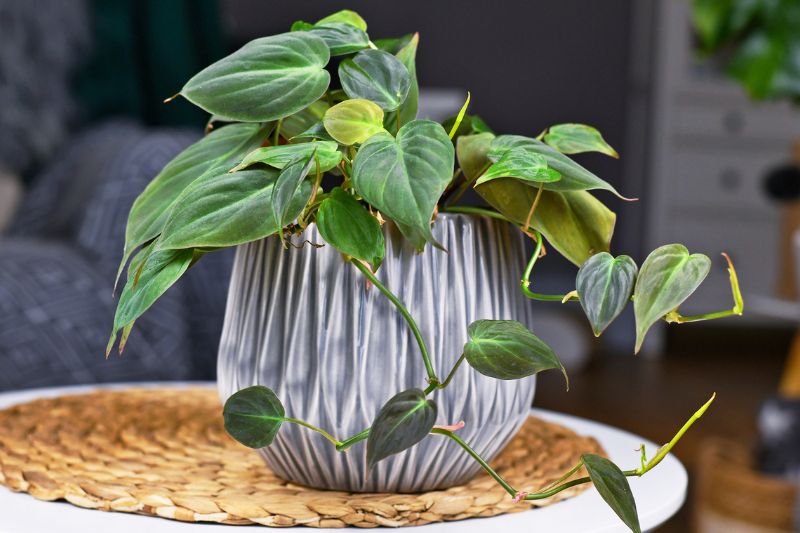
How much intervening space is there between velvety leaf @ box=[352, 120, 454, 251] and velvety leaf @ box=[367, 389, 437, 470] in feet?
0.21

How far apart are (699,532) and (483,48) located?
2.39 metres

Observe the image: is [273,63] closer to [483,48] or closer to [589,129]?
[589,129]

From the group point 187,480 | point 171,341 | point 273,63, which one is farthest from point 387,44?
point 171,341

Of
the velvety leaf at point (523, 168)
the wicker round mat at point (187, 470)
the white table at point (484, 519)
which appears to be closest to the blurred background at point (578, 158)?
the wicker round mat at point (187, 470)

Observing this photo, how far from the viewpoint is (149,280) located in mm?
423

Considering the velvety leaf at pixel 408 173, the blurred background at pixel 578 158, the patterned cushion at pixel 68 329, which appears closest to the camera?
the velvety leaf at pixel 408 173

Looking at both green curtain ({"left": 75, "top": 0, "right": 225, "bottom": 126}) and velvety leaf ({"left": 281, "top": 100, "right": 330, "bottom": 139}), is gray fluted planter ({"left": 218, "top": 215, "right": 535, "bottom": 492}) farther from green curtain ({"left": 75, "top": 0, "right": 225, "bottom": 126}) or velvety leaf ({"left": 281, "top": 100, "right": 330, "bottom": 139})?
green curtain ({"left": 75, "top": 0, "right": 225, "bottom": 126})

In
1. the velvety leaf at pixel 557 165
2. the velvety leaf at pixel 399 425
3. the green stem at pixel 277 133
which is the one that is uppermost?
the green stem at pixel 277 133

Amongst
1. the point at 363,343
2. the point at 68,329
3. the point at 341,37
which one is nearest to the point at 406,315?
the point at 363,343

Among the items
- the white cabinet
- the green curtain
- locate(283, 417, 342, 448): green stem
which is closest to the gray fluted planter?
locate(283, 417, 342, 448): green stem

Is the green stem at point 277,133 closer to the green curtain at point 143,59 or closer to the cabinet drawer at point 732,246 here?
the green curtain at point 143,59

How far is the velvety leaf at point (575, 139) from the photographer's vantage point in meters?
0.49

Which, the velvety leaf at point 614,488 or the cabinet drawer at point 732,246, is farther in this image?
the cabinet drawer at point 732,246

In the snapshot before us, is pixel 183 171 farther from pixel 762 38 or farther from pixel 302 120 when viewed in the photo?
pixel 762 38
